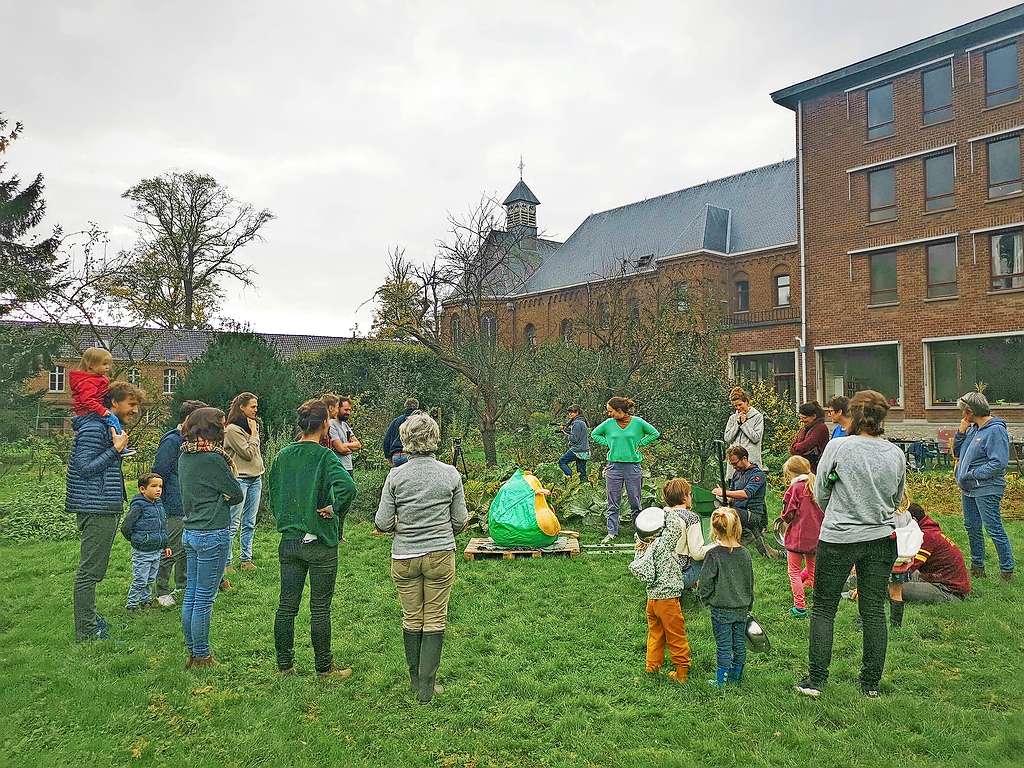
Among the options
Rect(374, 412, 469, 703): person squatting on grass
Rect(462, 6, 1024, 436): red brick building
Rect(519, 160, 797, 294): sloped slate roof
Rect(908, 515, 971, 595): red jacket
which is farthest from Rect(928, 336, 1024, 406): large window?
Rect(374, 412, 469, 703): person squatting on grass

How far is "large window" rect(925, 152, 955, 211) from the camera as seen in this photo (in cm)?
2512

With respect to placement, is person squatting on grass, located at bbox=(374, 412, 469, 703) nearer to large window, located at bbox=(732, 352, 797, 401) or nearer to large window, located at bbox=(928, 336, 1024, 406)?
large window, located at bbox=(928, 336, 1024, 406)

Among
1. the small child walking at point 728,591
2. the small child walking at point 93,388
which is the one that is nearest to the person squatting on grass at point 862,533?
the small child walking at point 728,591

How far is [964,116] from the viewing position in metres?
24.6

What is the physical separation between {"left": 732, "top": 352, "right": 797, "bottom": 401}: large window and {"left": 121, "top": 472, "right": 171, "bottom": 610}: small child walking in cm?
2575

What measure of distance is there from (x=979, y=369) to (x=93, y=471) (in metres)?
26.2

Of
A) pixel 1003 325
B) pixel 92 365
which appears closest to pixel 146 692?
pixel 92 365

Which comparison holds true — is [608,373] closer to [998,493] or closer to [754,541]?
[754,541]

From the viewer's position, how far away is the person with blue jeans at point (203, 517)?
5426 millimetres

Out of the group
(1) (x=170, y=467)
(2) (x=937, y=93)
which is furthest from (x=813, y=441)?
(2) (x=937, y=93)

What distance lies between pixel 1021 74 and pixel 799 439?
22.8 metres

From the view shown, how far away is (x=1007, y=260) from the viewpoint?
2367cm

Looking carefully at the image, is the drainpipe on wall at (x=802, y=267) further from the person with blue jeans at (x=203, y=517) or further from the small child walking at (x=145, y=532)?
the person with blue jeans at (x=203, y=517)

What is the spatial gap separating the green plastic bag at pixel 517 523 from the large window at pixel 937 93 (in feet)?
80.2
